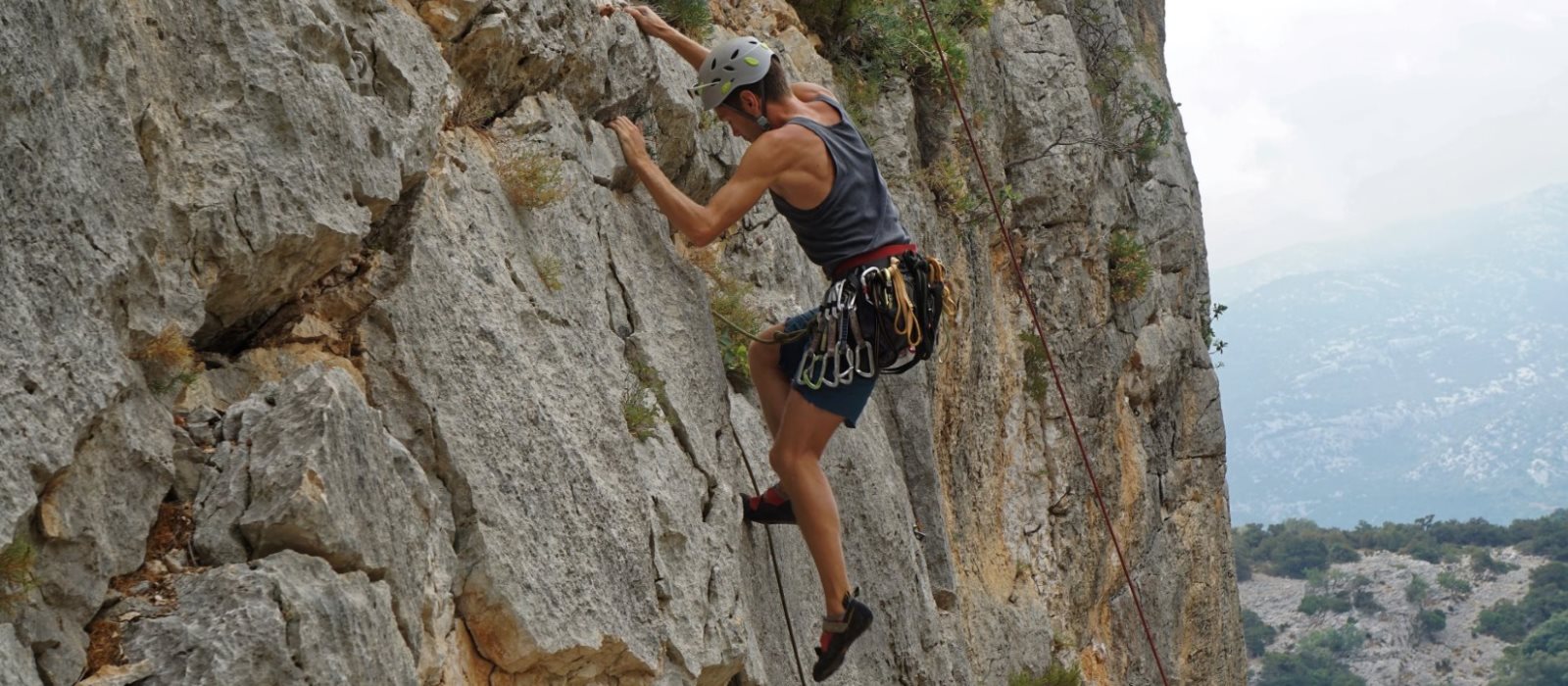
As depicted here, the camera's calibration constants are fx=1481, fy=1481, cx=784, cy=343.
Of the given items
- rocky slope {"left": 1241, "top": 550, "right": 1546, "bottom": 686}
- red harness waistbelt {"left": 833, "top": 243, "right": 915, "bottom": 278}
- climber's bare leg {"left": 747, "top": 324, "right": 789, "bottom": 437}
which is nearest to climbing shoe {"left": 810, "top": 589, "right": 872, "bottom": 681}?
climber's bare leg {"left": 747, "top": 324, "right": 789, "bottom": 437}

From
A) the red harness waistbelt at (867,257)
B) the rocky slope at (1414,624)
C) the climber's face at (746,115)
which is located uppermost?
the climber's face at (746,115)

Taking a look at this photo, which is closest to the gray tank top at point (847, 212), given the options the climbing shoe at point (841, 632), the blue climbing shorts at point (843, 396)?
the blue climbing shorts at point (843, 396)

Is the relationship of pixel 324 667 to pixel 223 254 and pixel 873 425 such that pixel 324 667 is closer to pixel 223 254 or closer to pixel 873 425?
pixel 223 254

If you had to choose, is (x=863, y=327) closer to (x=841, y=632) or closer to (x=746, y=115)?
(x=746, y=115)

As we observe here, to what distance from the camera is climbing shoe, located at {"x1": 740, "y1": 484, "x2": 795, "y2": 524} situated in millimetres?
7426

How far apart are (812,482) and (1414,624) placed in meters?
80.5

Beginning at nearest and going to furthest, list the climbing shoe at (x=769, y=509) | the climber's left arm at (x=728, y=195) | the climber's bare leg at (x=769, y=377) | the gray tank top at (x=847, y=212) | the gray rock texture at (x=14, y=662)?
the gray rock texture at (x=14, y=662) < the climber's left arm at (x=728, y=195) < the gray tank top at (x=847, y=212) < the climbing shoe at (x=769, y=509) < the climber's bare leg at (x=769, y=377)

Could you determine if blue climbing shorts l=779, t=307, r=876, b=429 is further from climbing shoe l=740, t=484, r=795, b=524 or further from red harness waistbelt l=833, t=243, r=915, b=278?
climbing shoe l=740, t=484, r=795, b=524

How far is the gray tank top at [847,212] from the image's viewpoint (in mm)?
7113

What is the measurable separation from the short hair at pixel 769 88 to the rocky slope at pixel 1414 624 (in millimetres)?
77605

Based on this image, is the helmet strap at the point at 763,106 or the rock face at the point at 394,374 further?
the helmet strap at the point at 763,106

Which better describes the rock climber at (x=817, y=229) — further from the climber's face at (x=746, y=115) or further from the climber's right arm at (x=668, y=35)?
the climber's right arm at (x=668, y=35)

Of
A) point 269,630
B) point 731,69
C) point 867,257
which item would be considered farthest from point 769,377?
point 269,630

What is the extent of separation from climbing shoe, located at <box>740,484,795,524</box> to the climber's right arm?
2.28 m
